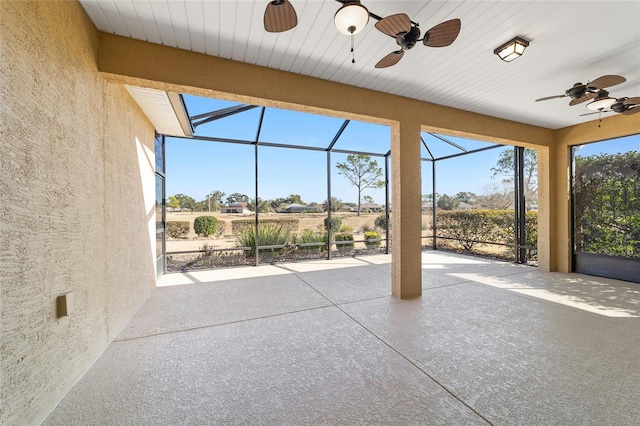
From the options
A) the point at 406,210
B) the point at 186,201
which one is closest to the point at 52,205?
the point at 406,210

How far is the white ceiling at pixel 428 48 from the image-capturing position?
6.40ft

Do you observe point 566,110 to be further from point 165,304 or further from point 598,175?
point 165,304

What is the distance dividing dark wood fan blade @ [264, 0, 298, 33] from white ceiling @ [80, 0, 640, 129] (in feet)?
1.39

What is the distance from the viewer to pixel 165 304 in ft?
10.9

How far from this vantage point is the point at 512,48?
2.28 m

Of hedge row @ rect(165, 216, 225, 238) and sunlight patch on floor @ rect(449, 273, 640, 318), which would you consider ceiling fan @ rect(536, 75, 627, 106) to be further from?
hedge row @ rect(165, 216, 225, 238)

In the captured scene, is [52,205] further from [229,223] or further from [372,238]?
[372,238]

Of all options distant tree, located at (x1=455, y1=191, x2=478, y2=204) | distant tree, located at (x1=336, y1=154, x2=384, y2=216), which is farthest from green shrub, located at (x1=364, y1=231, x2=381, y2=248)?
distant tree, located at (x1=455, y1=191, x2=478, y2=204)

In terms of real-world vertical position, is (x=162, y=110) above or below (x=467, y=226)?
above

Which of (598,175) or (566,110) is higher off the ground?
(566,110)

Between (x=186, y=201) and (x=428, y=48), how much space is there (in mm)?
5310

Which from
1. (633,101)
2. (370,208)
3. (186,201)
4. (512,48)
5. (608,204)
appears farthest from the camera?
(370,208)

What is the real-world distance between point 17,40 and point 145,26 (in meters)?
1.07

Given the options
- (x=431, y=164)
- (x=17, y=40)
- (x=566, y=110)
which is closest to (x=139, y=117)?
(x=17, y=40)
